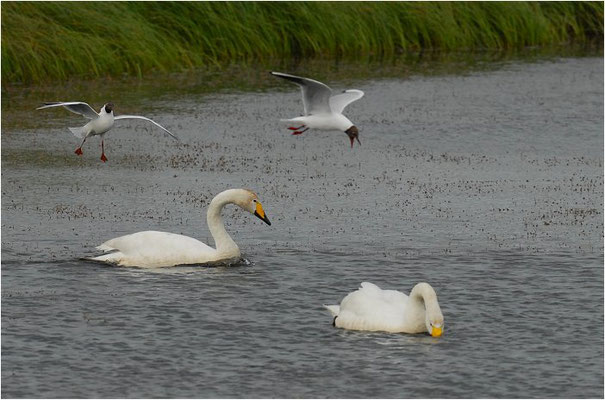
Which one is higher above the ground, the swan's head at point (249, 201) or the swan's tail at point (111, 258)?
the swan's head at point (249, 201)

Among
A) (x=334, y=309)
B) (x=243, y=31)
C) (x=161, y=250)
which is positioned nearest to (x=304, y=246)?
(x=161, y=250)

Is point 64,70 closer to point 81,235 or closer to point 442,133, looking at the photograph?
point 442,133

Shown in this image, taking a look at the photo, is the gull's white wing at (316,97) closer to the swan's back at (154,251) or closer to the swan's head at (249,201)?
the swan's head at (249,201)

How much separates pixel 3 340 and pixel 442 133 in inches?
605

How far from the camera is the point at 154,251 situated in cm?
1538

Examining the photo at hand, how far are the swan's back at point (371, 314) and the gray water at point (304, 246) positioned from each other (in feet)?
0.38

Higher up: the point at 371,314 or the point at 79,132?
the point at 79,132

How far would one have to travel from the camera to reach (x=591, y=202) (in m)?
19.8

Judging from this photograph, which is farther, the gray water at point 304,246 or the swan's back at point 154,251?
the swan's back at point 154,251

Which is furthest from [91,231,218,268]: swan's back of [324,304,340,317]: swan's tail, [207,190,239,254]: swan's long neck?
[324,304,340,317]: swan's tail

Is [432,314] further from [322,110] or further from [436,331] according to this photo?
[322,110]

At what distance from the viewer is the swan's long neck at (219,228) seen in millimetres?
15703

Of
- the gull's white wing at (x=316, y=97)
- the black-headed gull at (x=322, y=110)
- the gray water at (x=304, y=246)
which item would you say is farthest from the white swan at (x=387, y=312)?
the black-headed gull at (x=322, y=110)

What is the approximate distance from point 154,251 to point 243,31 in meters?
20.1
